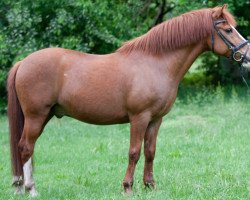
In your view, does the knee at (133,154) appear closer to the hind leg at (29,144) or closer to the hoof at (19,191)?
the hind leg at (29,144)

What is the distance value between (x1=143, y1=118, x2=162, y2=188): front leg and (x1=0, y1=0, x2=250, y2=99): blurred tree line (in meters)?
6.84

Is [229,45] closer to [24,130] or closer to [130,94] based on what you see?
[130,94]

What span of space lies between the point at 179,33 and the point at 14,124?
83.4 inches

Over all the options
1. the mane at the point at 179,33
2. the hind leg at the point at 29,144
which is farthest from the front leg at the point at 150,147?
the hind leg at the point at 29,144

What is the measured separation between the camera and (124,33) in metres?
13.4

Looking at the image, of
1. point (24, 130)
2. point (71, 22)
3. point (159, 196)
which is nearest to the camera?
point (159, 196)

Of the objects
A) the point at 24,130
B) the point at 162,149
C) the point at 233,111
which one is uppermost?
the point at 24,130

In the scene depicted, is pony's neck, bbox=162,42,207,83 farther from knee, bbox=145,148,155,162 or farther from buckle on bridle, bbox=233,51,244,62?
knee, bbox=145,148,155,162

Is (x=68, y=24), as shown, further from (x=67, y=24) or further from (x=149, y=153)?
(x=149, y=153)

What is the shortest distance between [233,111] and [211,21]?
575 centimetres

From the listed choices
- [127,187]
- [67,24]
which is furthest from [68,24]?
[127,187]

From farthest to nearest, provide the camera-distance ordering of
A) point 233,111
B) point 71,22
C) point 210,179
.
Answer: point 71,22
point 233,111
point 210,179

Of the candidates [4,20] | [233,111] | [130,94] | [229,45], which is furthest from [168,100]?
[4,20]

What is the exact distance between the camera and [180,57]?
5871 millimetres
